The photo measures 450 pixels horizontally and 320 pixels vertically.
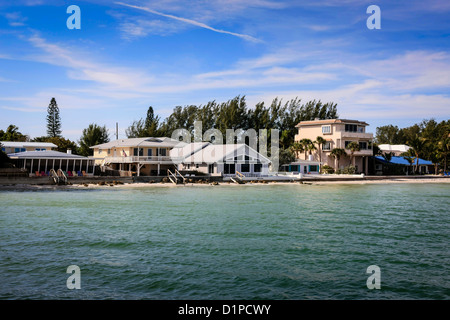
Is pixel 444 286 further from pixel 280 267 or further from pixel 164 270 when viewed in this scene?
pixel 164 270

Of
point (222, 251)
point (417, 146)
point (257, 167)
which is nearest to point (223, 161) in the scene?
point (257, 167)

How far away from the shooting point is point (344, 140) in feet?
234

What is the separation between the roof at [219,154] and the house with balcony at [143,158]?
2973 millimetres

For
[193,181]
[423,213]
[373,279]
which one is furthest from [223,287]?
[193,181]

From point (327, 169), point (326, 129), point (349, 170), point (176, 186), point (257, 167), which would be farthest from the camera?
point (326, 129)

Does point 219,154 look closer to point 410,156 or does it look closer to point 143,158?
point 143,158

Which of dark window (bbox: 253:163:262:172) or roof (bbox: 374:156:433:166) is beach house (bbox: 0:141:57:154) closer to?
dark window (bbox: 253:163:262:172)

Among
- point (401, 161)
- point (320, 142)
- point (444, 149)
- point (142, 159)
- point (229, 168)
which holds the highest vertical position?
point (320, 142)

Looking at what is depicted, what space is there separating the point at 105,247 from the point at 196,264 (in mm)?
5108

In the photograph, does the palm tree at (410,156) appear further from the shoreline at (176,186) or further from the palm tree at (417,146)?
the shoreline at (176,186)

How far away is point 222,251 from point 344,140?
58769 mm

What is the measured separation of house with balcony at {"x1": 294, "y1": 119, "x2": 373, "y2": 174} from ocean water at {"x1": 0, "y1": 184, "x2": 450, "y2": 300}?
1591 inches

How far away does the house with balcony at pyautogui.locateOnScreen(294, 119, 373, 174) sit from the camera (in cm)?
7106

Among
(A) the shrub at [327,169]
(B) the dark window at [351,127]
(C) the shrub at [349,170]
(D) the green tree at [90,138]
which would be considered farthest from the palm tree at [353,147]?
(D) the green tree at [90,138]
